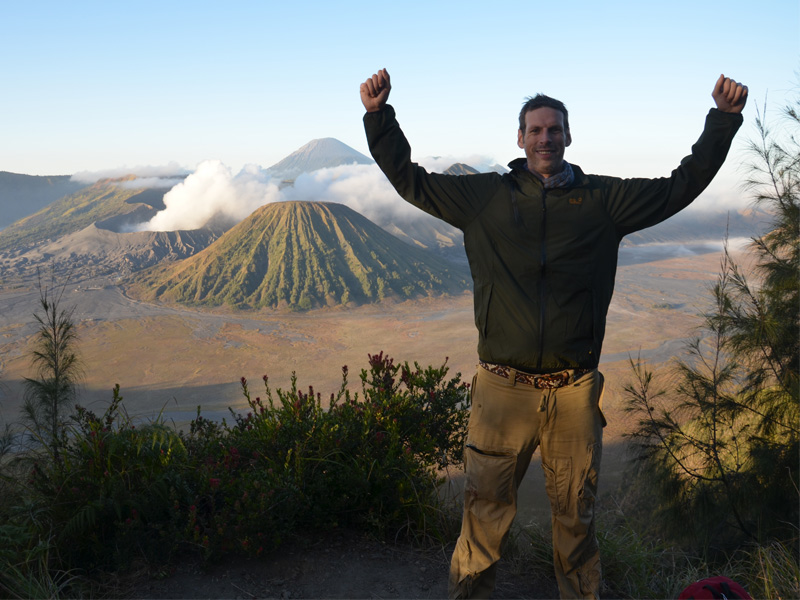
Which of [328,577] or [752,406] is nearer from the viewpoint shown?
[328,577]

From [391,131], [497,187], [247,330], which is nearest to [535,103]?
[497,187]

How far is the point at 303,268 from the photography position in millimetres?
55250

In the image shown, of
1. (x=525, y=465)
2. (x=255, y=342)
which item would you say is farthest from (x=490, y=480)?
(x=255, y=342)

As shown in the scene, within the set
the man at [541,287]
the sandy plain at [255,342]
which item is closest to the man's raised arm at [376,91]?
the man at [541,287]

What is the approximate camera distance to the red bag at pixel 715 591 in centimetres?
196

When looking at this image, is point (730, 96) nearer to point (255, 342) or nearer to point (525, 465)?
point (525, 465)

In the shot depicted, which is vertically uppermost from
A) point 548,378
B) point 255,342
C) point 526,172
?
point 526,172

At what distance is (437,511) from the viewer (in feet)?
10.3

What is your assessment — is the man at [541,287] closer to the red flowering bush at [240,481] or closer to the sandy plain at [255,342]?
the red flowering bush at [240,481]

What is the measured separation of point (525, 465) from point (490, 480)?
0.59 ft

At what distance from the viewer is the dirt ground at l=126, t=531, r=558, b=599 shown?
104 inches

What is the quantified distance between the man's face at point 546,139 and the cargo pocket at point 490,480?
42.6 inches

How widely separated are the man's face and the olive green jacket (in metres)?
0.07

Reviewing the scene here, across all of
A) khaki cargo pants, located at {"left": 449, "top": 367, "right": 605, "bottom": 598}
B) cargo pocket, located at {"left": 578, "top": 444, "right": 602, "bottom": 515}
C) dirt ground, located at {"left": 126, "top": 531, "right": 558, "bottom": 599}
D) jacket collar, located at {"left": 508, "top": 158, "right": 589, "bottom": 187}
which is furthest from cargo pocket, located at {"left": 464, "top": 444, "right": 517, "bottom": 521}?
jacket collar, located at {"left": 508, "top": 158, "right": 589, "bottom": 187}
